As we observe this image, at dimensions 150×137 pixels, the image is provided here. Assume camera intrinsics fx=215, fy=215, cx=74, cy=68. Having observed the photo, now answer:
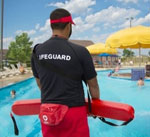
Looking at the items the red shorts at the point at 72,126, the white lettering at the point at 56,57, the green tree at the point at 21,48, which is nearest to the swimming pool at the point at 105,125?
the red shorts at the point at 72,126

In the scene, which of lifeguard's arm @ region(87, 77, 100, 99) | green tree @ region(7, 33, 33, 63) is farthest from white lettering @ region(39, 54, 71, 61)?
green tree @ region(7, 33, 33, 63)

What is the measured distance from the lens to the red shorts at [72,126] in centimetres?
171

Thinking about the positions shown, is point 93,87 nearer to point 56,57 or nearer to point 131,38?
point 56,57

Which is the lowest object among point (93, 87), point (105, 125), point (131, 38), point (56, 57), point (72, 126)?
point (105, 125)

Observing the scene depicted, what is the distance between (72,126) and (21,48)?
3588cm

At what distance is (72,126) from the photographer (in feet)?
5.65

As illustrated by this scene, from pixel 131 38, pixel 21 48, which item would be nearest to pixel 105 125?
pixel 131 38

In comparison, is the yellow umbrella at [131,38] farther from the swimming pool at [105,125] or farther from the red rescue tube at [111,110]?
the red rescue tube at [111,110]

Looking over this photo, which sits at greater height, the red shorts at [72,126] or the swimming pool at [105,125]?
the red shorts at [72,126]

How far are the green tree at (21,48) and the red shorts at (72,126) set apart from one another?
3436 centimetres

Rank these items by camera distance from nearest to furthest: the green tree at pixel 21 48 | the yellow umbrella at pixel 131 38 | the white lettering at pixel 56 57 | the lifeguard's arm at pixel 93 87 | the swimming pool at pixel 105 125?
1. the white lettering at pixel 56 57
2. the lifeguard's arm at pixel 93 87
3. the swimming pool at pixel 105 125
4. the yellow umbrella at pixel 131 38
5. the green tree at pixel 21 48

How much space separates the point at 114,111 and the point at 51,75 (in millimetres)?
613

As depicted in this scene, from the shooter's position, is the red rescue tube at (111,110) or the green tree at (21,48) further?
the green tree at (21,48)

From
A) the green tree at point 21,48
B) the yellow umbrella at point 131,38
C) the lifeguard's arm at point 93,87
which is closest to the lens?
the lifeguard's arm at point 93,87
